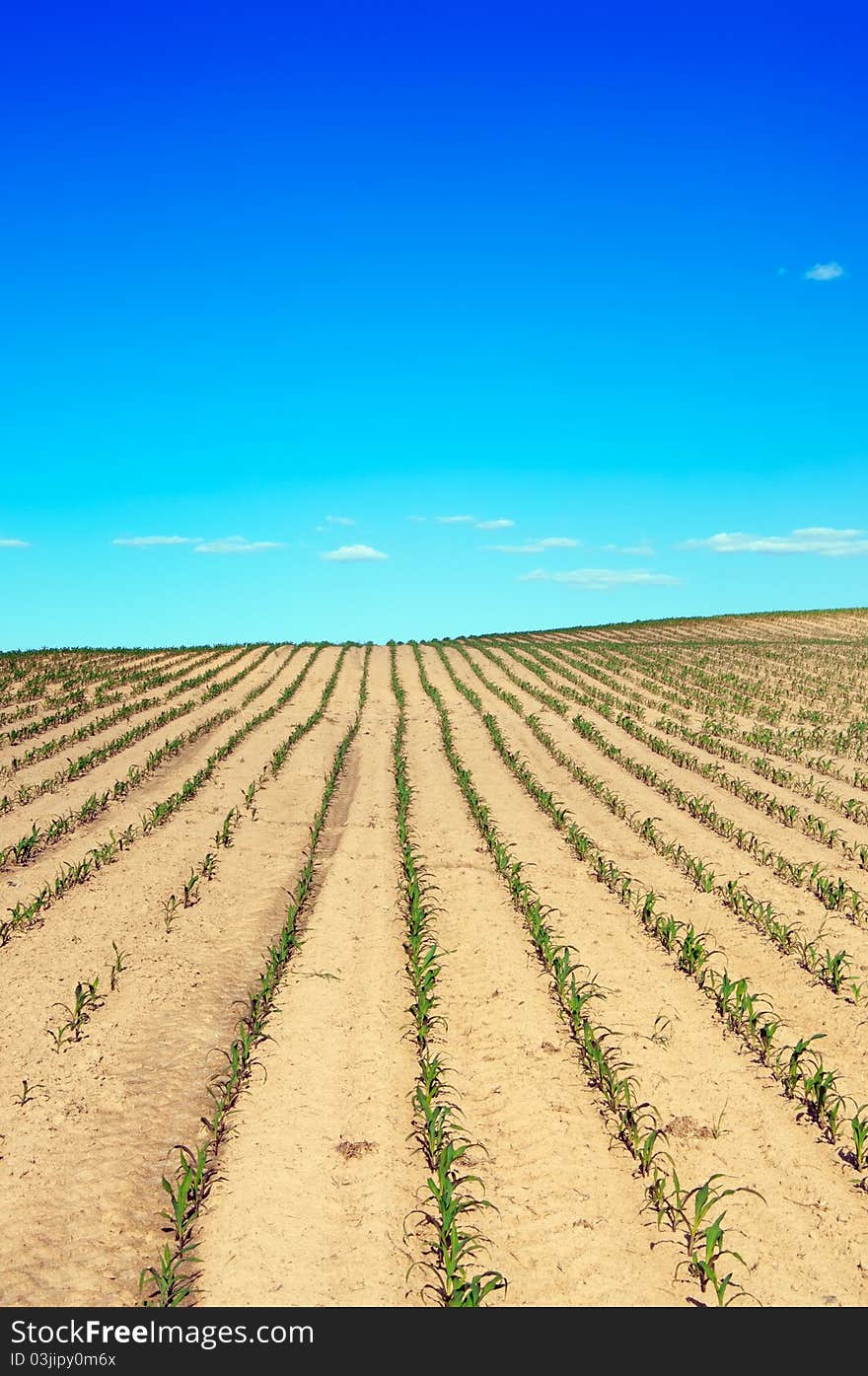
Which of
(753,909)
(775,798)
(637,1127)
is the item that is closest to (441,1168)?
(637,1127)

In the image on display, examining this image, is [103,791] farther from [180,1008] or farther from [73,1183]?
[73,1183]

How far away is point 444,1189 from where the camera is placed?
15.8 ft

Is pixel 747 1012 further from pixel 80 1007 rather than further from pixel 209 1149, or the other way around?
pixel 80 1007

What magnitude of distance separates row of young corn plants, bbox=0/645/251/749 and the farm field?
2746 millimetres

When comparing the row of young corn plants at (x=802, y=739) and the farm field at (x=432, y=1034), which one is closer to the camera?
the farm field at (x=432, y=1034)

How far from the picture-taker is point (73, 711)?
73.2 ft

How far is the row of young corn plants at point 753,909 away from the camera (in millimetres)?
7996

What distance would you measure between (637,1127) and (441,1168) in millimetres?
1574

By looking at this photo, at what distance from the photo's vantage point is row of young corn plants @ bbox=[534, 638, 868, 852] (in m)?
12.5

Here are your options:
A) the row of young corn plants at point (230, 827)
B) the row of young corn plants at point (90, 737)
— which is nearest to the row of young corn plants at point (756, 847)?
the row of young corn plants at point (230, 827)

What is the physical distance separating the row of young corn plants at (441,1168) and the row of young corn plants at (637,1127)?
1.08 m

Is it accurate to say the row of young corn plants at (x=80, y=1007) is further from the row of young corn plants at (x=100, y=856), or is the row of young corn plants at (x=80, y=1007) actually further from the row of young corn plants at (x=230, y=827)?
the row of young corn plants at (x=100, y=856)

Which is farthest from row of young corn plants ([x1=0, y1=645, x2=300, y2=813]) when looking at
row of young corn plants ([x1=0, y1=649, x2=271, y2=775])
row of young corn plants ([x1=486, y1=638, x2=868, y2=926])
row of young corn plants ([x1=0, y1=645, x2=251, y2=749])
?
row of young corn plants ([x1=486, y1=638, x2=868, y2=926])

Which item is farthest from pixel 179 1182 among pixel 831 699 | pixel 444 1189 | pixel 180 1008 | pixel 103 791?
pixel 831 699
